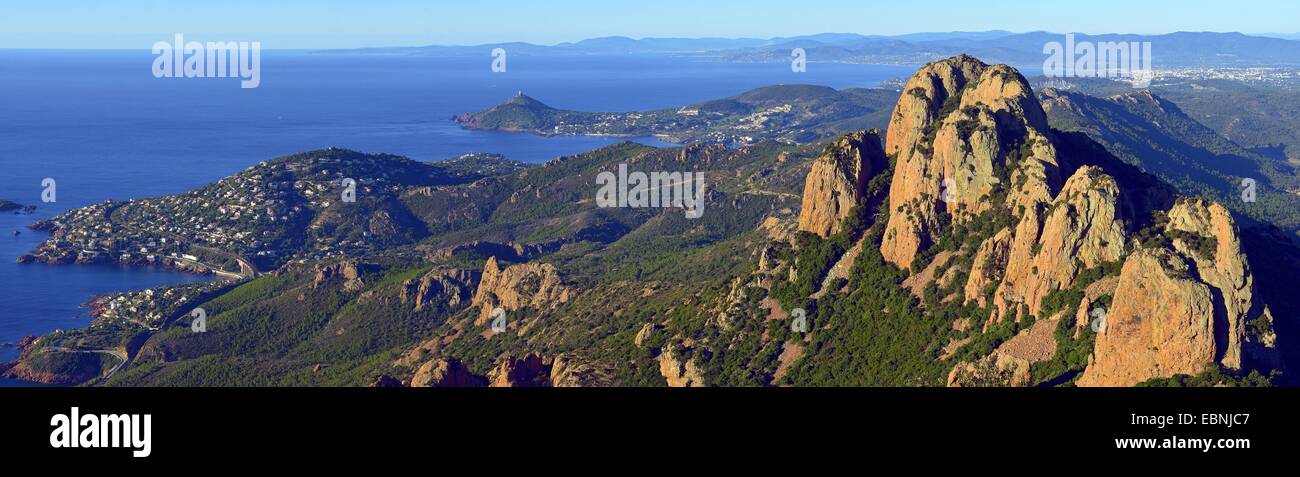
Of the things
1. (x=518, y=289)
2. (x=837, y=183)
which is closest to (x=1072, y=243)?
(x=837, y=183)

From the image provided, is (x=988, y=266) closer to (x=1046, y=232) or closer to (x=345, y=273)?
(x=1046, y=232)

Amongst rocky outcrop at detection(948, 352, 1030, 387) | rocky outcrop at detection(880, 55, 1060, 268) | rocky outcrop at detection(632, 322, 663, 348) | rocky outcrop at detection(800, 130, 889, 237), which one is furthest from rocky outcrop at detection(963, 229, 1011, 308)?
rocky outcrop at detection(632, 322, 663, 348)

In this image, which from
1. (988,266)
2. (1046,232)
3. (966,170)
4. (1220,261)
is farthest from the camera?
(966,170)

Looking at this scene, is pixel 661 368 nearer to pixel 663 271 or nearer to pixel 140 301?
pixel 663 271

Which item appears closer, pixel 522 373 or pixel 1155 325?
pixel 1155 325

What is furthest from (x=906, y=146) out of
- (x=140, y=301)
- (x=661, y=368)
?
(x=140, y=301)

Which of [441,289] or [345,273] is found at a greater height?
[345,273]

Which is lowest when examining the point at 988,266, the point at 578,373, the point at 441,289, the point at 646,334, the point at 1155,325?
the point at 441,289

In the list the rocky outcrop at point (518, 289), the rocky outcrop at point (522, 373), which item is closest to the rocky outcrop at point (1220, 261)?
the rocky outcrop at point (522, 373)
